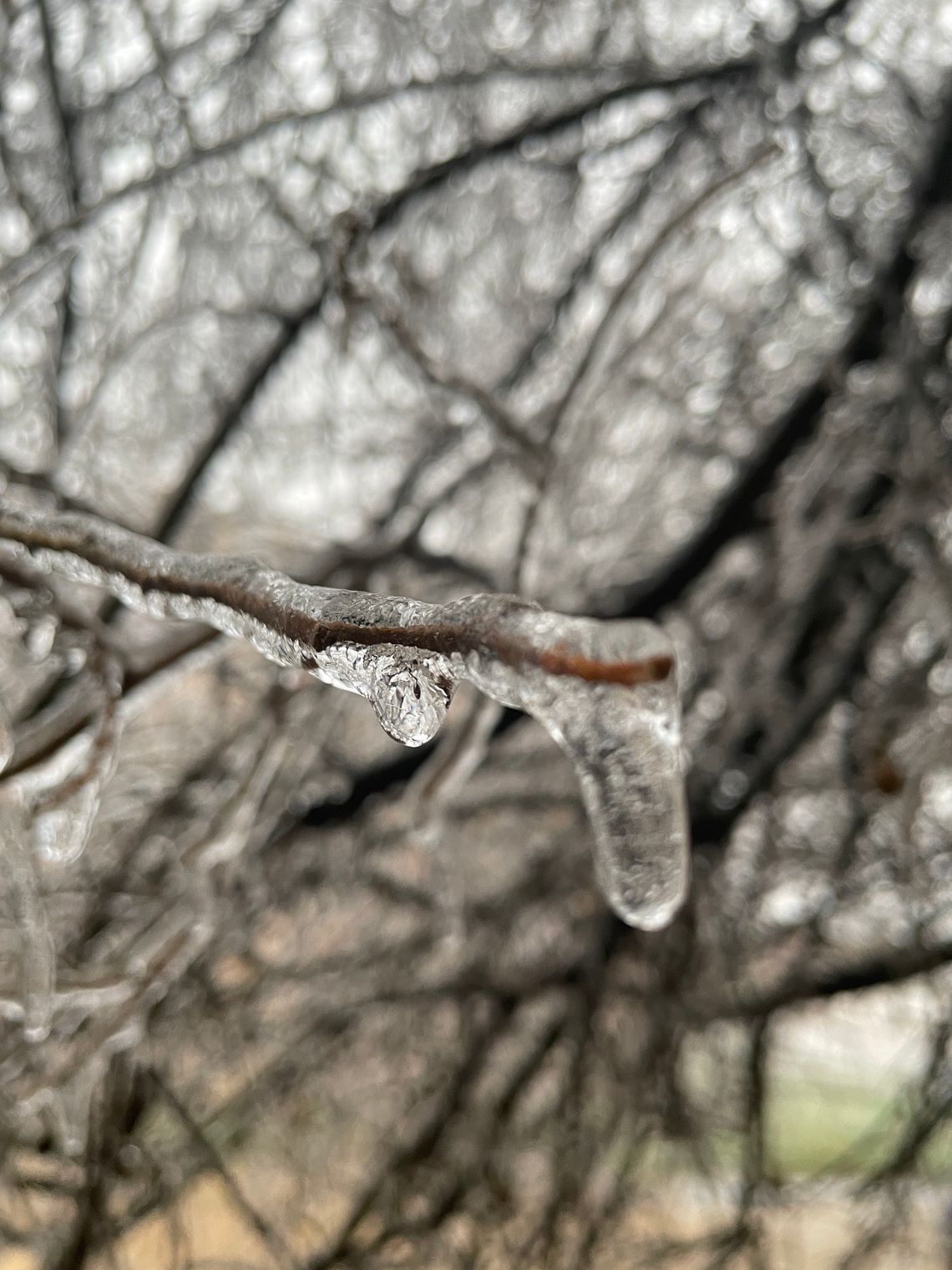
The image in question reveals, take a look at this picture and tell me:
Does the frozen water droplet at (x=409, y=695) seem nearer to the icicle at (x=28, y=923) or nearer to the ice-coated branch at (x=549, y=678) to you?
the ice-coated branch at (x=549, y=678)

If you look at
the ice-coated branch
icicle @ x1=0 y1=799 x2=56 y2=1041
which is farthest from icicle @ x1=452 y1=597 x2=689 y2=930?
icicle @ x1=0 y1=799 x2=56 y2=1041

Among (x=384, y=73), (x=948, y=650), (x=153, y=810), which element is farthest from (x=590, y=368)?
(x=153, y=810)

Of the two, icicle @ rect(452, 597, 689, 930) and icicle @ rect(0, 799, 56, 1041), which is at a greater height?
icicle @ rect(452, 597, 689, 930)

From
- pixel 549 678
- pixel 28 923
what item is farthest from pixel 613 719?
pixel 28 923

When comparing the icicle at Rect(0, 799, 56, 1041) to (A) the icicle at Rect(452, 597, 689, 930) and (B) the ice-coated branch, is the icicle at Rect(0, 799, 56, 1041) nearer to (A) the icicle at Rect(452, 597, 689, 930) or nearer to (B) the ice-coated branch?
(B) the ice-coated branch

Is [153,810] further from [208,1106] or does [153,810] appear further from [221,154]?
[221,154]

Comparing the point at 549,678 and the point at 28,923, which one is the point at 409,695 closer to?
the point at 549,678

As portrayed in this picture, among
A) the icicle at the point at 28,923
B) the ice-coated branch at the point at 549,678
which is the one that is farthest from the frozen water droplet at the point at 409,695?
the icicle at the point at 28,923
